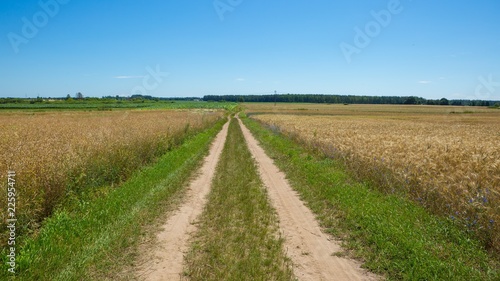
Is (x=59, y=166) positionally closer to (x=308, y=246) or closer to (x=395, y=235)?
(x=308, y=246)

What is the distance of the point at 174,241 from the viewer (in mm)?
6230

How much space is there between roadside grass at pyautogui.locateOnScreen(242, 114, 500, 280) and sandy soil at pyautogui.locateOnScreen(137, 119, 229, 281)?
10.8 feet

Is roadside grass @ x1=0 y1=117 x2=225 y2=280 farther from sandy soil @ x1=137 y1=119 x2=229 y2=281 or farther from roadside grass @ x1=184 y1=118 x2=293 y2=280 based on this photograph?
roadside grass @ x1=184 y1=118 x2=293 y2=280

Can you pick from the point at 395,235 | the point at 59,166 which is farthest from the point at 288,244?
the point at 59,166

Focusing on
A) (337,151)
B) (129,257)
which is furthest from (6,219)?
(337,151)

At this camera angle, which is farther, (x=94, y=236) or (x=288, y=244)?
(x=288, y=244)

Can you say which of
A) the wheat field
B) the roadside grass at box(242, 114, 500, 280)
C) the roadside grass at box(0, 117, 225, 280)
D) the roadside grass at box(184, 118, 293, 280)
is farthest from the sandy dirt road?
the wheat field

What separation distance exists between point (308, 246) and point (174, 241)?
2794 millimetres

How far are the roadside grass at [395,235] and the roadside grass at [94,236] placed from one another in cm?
443

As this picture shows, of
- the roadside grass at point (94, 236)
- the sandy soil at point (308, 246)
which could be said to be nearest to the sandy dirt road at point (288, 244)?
the sandy soil at point (308, 246)

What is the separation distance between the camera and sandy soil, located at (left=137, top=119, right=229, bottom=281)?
499 centimetres

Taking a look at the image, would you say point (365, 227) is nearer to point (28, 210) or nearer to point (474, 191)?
point (474, 191)

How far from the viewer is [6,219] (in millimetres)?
5598

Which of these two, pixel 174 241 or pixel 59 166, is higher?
pixel 59 166
